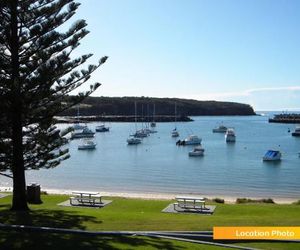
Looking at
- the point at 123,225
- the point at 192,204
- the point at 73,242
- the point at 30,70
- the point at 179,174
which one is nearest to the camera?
the point at 73,242

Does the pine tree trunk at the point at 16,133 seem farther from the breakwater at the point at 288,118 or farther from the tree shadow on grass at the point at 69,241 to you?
the breakwater at the point at 288,118

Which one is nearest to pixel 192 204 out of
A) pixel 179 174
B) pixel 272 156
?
pixel 179 174

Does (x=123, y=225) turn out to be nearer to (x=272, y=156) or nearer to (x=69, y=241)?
(x=69, y=241)

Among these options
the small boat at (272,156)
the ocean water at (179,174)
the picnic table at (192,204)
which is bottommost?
the ocean water at (179,174)

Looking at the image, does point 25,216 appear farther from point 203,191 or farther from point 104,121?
point 104,121

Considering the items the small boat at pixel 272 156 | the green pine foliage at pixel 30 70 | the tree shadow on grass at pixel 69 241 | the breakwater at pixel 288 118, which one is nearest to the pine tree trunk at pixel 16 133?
the green pine foliage at pixel 30 70

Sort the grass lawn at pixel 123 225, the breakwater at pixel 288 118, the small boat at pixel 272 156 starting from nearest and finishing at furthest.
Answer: the grass lawn at pixel 123 225, the small boat at pixel 272 156, the breakwater at pixel 288 118

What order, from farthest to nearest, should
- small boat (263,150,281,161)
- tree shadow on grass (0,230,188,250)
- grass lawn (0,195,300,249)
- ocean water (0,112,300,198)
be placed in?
small boat (263,150,281,161)
ocean water (0,112,300,198)
grass lawn (0,195,300,249)
tree shadow on grass (0,230,188,250)

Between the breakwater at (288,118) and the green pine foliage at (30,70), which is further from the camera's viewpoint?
the breakwater at (288,118)

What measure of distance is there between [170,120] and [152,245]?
152 m

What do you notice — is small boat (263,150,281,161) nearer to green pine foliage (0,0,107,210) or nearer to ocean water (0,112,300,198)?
ocean water (0,112,300,198)

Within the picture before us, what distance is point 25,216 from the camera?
11359mm

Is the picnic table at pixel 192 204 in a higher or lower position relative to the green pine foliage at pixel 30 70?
lower

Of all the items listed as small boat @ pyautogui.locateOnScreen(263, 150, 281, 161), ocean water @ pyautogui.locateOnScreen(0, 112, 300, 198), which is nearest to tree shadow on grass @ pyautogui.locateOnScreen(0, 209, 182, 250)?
ocean water @ pyautogui.locateOnScreen(0, 112, 300, 198)
